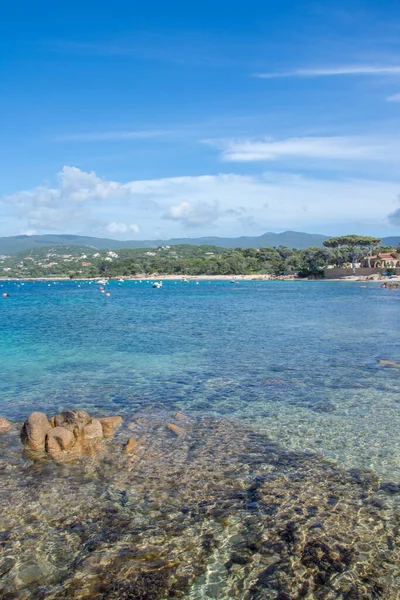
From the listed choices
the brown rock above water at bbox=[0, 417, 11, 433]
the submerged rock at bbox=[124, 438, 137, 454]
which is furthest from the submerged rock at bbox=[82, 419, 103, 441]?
the brown rock above water at bbox=[0, 417, 11, 433]

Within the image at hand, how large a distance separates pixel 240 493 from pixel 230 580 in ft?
8.01

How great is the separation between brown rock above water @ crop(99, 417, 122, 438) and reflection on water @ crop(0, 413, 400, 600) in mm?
1254

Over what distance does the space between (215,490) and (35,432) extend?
16.2 feet

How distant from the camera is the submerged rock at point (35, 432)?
11.2 meters

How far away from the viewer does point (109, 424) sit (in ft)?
41.1

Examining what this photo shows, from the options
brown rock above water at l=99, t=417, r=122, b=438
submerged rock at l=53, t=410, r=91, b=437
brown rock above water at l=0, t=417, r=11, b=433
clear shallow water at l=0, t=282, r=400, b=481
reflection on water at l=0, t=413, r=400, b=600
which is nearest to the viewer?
reflection on water at l=0, t=413, r=400, b=600

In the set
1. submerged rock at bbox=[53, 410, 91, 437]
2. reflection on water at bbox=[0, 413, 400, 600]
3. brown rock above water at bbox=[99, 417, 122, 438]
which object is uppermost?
submerged rock at bbox=[53, 410, 91, 437]

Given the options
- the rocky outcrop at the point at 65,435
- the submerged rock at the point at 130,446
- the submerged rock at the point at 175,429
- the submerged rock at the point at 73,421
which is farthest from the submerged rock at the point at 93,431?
the submerged rock at the point at 175,429

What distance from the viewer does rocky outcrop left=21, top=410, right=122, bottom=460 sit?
36.2 ft

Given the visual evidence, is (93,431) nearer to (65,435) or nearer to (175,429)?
(65,435)

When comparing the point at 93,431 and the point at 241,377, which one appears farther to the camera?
the point at 241,377

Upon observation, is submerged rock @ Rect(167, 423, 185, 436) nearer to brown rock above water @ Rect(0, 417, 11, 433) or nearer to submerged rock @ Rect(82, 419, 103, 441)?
submerged rock @ Rect(82, 419, 103, 441)

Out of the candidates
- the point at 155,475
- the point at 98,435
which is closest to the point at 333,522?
the point at 155,475

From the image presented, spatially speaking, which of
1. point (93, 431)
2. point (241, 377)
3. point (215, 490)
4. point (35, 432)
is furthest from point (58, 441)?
point (241, 377)
